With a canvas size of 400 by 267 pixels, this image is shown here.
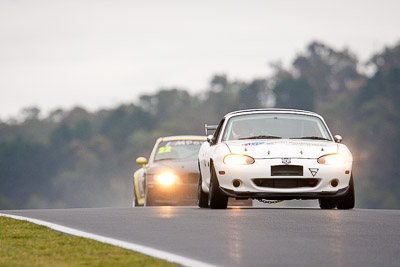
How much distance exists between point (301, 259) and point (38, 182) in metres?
144

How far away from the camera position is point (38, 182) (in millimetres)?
152875

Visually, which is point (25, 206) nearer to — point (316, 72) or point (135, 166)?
point (135, 166)

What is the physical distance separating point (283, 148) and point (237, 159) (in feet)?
2.14

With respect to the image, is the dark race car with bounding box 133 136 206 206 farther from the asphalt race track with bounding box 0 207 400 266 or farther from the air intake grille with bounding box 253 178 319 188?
the air intake grille with bounding box 253 178 319 188

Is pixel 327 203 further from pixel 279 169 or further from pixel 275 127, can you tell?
pixel 279 169

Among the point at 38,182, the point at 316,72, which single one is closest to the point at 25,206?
the point at 38,182

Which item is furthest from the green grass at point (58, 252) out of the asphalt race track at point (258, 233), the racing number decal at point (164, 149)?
the racing number decal at point (164, 149)

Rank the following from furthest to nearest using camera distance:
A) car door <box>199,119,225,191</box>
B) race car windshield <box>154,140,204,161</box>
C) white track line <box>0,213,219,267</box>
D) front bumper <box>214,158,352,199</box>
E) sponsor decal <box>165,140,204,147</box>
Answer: sponsor decal <box>165,140,204,147</box>
race car windshield <box>154,140,204,161</box>
car door <box>199,119,225,191</box>
front bumper <box>214,158,352,199</box>
white track line <box>0,213,219,267</box>

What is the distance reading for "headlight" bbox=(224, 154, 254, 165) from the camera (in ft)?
55.8

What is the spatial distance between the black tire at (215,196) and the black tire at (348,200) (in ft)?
5.48

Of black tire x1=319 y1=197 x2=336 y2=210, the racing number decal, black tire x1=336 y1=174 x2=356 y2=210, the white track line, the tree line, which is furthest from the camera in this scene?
the tree line

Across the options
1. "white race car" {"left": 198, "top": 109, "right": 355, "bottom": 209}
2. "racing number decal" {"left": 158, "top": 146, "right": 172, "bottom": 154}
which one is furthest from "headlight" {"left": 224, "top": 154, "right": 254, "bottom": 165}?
"racing number decal" {"left": 158, "top": 146, "right": 172, "bottom": 154}

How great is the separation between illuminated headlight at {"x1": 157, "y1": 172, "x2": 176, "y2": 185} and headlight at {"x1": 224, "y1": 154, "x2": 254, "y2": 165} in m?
5.69

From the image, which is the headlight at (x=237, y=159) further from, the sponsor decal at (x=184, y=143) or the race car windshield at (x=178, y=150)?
the sponsor decal at (x=184, y=143)
